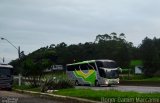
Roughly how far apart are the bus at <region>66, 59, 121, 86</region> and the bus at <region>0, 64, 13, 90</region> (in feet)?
23.0

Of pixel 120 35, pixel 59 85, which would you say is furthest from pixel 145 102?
pixel 120 35

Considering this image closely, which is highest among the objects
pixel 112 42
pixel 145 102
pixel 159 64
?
pixel 112 42

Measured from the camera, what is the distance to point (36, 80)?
141 ft

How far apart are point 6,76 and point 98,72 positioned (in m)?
11.0

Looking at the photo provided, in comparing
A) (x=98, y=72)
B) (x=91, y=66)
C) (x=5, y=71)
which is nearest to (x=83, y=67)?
(x=91, y=66)

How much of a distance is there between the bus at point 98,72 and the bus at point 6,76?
7.00 meters

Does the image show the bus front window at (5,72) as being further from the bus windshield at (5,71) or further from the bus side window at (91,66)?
the bus side window at (91,66)

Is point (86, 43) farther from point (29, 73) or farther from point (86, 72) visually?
point (29, 73)

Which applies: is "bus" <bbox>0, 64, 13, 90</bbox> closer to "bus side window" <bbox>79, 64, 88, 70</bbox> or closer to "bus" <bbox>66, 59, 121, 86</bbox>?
"bus" <bbox>66, 59, 121, 86</bbox>

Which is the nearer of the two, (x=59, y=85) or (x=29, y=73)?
(x=59, y=85)

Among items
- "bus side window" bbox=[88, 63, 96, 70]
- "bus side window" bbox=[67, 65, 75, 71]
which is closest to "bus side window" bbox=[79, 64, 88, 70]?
"bus side window" bbox=[88, 63, 96, 70]

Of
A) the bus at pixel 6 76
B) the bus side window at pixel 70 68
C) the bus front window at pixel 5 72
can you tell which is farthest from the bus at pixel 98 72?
the bus front window at pixel 5 72

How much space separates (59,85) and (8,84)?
11.4 m

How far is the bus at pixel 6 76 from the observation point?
4316cm
